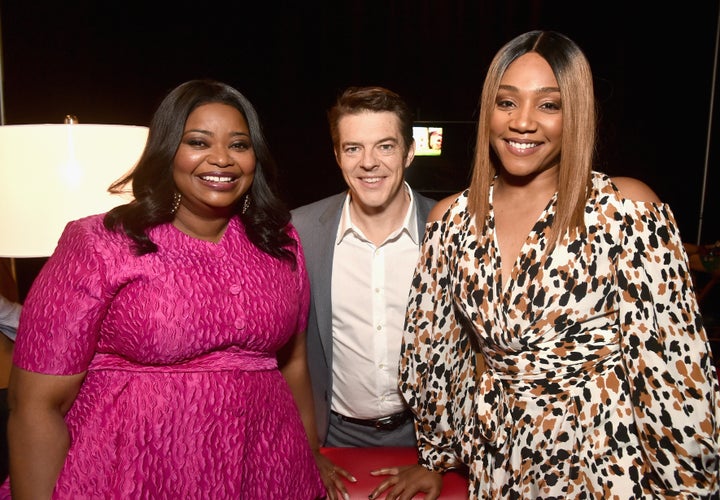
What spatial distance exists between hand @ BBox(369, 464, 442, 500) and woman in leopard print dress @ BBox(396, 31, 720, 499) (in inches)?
5.8

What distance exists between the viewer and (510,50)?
145 cm

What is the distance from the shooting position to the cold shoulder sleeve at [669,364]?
129 centimetres

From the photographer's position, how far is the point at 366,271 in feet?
7.09

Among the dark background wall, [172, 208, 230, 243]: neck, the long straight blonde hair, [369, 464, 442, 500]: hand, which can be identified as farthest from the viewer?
the dark background wall

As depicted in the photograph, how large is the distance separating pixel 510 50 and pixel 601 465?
3.51ft

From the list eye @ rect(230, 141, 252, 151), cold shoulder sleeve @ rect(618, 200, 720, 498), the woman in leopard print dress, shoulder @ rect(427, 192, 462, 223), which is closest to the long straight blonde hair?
the woman in leopard print dress

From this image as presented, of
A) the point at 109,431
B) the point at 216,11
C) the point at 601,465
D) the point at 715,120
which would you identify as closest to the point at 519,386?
the point at 601,465

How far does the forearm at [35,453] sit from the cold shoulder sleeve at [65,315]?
12 cm

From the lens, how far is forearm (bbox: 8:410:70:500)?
1.26 m

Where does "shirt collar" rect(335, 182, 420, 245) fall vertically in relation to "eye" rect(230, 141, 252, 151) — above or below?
below

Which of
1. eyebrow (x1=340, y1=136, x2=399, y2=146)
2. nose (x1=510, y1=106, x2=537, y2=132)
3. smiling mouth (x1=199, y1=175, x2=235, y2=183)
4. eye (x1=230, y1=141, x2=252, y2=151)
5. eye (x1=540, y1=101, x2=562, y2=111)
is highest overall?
eye (x1=540, y1=101, x2=562, y2=111)

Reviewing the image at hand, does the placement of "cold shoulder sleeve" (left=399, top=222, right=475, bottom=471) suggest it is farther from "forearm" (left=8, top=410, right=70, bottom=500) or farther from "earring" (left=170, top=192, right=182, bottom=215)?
"forearm" (left=8, top=410, right=70, bottom=500)

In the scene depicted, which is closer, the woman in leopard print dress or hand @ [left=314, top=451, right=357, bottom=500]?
the woman in leopard print dress

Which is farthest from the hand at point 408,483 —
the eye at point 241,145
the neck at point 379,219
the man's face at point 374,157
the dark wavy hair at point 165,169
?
the eye at point 241,145
